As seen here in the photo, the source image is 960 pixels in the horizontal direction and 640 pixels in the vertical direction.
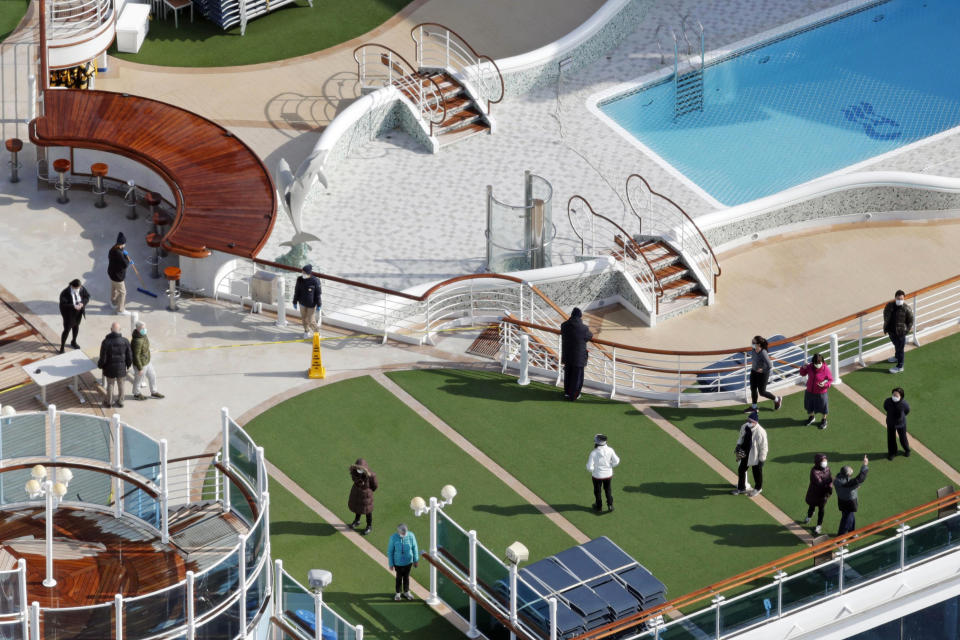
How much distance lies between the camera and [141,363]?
33156 millimetres

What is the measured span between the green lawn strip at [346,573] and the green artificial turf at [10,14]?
14.7 meters

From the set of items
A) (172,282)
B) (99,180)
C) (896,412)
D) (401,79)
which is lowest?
(896,412)

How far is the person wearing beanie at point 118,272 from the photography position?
35156mm

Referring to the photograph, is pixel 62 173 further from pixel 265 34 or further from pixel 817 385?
pixel 817 385

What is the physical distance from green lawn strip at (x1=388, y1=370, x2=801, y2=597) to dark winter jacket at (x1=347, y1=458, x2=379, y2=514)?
74.3 inches

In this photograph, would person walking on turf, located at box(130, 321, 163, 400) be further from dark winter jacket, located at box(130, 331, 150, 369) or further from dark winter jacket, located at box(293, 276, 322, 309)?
dark winter jacket, located at box(293, 276, 322, 309)

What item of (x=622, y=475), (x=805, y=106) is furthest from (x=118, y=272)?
(x=805, y=106)

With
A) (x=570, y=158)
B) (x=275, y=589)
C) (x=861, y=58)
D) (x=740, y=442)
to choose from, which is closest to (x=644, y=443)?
(x=740, y=442)

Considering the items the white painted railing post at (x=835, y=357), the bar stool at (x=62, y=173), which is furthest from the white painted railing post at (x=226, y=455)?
the bar stool at (x=62, y=173)

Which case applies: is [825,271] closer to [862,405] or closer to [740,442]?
[862,405]

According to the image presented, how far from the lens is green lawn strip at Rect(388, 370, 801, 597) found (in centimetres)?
3128

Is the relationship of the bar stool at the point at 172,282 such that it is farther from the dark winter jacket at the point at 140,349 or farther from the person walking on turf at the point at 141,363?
the dark winter jacket at the point at 140,349

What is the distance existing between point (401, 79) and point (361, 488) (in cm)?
1448

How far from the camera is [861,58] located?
47.2 metres
